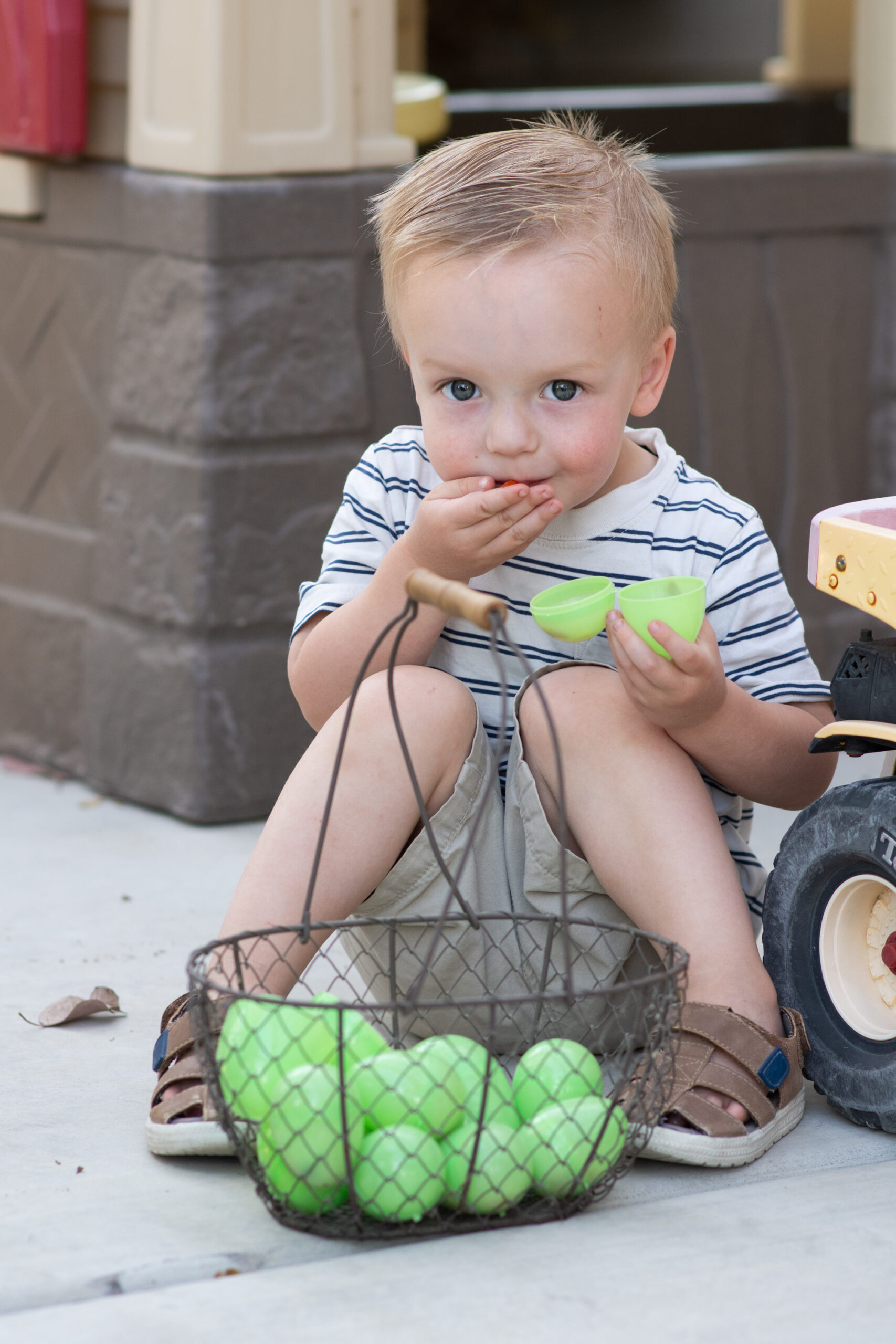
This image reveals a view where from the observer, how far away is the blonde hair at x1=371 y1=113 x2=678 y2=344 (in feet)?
5.34

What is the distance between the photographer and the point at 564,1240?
1.39 m

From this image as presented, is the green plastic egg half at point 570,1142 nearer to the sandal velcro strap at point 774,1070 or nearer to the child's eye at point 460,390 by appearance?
the sandal velcro strap at point 774,1070

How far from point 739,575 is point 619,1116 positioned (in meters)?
0.60

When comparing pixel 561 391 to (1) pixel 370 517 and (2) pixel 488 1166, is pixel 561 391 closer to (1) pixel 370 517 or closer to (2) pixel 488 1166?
(1) pixel 370 517

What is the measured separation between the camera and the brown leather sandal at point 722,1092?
1.51 metres

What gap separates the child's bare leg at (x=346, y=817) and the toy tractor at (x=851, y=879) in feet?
1.19

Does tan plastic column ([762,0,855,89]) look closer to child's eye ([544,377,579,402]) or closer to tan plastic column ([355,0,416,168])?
tan plastic column ([355,0,416,168])

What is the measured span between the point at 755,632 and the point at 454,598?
508 millimetres

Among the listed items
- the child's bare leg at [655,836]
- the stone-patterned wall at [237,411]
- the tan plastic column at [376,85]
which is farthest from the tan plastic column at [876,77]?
the child's bare leg at [655,836]

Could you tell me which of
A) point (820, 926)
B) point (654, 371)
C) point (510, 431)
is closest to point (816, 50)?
point (654, 371)

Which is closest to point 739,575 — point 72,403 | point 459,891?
point 459,891

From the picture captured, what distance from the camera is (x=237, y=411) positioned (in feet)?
8.53

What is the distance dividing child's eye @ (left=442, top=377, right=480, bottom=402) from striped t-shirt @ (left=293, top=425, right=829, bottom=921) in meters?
0.21

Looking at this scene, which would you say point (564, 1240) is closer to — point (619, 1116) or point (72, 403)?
point (619, 1116)
